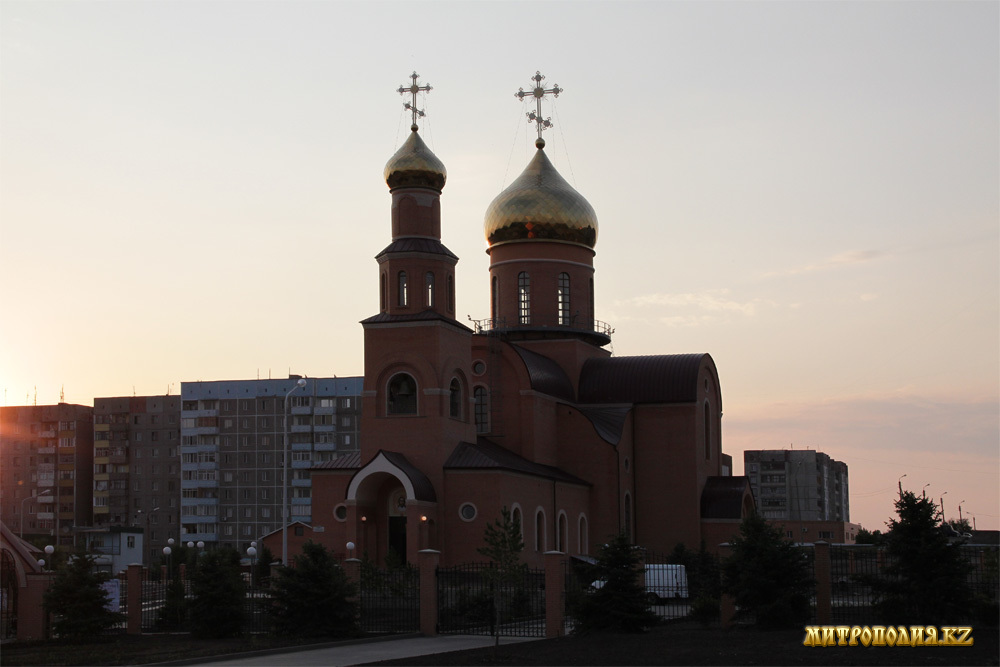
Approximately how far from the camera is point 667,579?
27188mm

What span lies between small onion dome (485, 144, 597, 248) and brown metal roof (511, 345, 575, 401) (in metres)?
4.07

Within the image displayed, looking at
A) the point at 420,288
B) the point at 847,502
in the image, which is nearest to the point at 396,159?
the point at 420,288

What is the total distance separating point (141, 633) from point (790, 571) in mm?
11474

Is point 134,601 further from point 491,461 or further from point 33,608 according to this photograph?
point 491,461

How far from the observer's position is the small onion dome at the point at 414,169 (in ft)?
109

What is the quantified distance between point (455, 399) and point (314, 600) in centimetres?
1279

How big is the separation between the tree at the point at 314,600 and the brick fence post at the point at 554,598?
3.30m

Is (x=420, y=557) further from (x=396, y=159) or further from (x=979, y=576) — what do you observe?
(x=396, y=159)

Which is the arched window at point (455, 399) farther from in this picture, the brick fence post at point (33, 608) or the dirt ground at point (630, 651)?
the brick fence post at point (33, 608)

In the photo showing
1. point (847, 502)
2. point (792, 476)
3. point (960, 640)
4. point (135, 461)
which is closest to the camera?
point (960, 640)

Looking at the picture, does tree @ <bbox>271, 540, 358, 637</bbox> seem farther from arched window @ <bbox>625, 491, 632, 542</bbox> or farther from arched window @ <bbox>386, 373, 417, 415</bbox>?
arched window @ <bbox>625, 491, 632, 542</bbox>

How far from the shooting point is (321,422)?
205 feet

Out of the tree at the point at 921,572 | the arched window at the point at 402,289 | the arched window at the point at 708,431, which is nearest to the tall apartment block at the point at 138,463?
the arched window at the point at 708,431

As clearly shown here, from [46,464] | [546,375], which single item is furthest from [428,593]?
[46,464]
